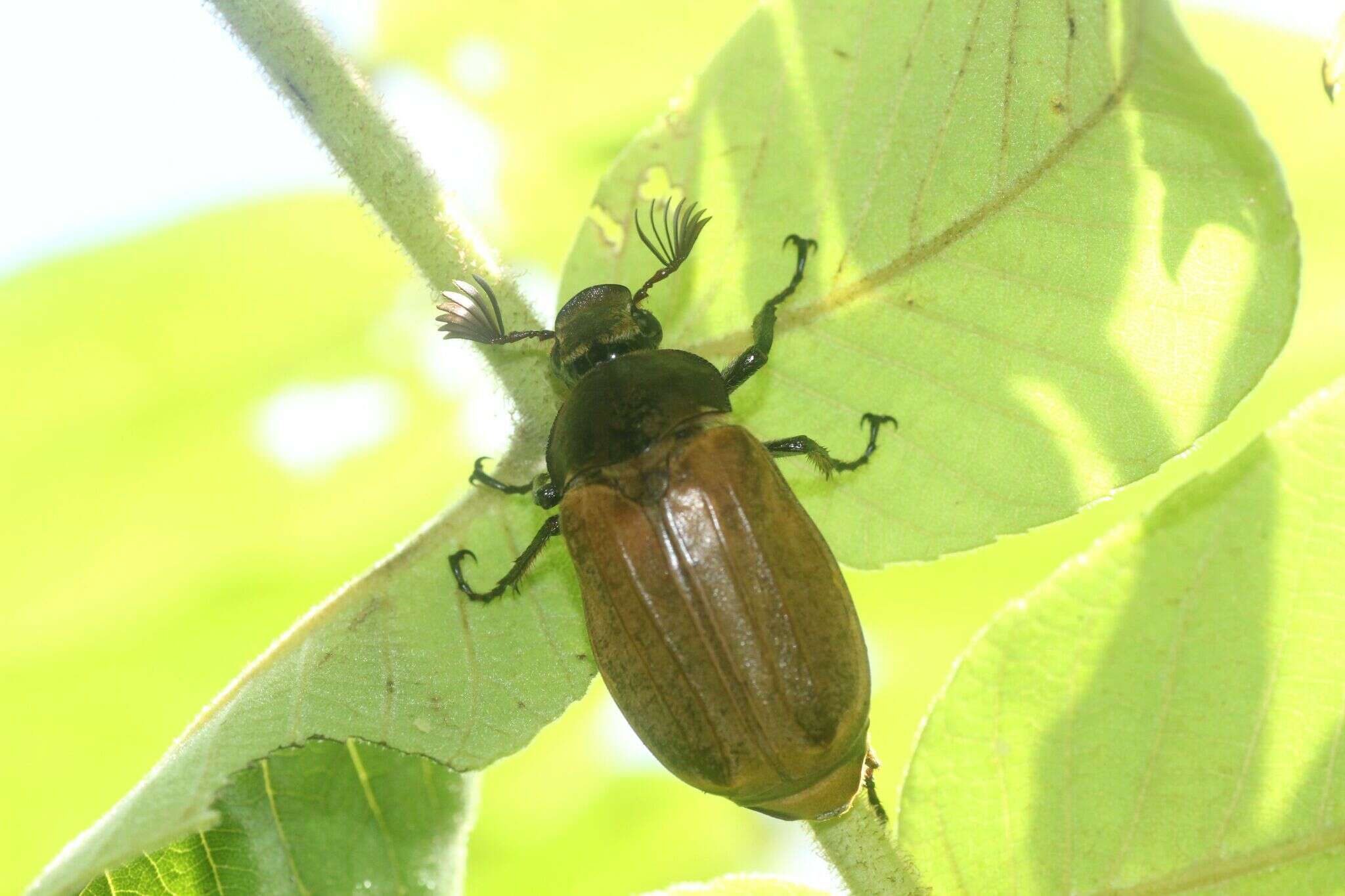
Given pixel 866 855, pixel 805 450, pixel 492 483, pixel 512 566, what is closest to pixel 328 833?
pixel 512 566

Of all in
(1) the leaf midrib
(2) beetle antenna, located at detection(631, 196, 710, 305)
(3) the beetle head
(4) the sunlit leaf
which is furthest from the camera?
(3) the beetle head

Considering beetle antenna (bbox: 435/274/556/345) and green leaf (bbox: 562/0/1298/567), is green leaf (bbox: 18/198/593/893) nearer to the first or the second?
beetle antenna (bbox: 435/274/556/345)

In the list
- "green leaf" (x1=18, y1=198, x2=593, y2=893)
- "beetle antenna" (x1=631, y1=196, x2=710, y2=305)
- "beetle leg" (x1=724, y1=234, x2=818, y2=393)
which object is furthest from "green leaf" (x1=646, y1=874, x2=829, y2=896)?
"beetle antenna" (x1=631, y1=196, x2=710, y2=305)

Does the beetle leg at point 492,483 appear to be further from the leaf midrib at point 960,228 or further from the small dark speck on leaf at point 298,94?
the small dark speck on leaf at point 298,94

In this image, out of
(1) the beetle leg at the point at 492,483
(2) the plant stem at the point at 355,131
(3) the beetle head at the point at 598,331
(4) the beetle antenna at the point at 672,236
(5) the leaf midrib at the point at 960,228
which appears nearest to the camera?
(5) the leaf midrib at the point at 960,228

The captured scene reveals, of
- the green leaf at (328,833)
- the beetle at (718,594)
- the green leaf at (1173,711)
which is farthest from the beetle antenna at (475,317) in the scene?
the green leaf at (1173,711)

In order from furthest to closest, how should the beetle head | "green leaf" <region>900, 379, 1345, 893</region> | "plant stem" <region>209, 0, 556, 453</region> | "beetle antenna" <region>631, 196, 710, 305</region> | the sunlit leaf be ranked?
the beetle head → "beetle antenna" <region>631, 196, 710, 305</region> → "plant stem" <region>209, 0, 556, 453</region> → "green leaf" <region>900, 379, 1345, 893</region> → the sunlit leaf

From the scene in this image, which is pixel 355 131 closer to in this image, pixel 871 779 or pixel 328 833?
pixel 328 833

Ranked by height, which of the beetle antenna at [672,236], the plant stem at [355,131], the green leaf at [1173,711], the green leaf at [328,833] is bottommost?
the green leaf at [1173,711]
